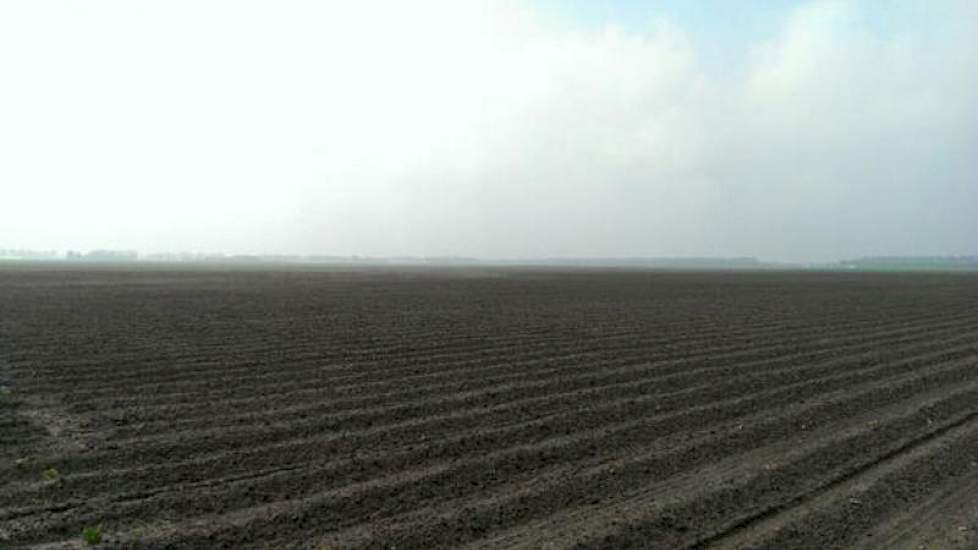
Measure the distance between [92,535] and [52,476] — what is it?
1.51 m

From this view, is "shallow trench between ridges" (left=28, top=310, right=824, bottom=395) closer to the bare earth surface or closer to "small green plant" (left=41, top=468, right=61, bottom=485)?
the bare earth surface

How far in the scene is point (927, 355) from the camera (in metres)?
12.4

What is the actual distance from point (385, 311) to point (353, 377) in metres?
11.4

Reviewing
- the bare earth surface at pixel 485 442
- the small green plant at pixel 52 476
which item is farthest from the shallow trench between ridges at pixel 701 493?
the small green plant at pixel 52 476

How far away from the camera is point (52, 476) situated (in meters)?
5.48

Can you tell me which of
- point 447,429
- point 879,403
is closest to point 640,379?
point 879,403

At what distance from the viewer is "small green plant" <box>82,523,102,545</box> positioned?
4.29 metres

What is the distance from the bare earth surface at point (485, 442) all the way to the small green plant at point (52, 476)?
4 centimetres

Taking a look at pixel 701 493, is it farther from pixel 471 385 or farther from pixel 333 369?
pixel 333 369

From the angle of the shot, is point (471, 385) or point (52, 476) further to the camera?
point (471, 385)

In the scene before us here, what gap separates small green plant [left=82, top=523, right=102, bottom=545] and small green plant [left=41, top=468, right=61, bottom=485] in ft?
3.86

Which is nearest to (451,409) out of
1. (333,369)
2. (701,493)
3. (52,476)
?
(333,369)

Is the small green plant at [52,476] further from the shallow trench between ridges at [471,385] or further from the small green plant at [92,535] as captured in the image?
the shallow trench between ridges at [471,385]

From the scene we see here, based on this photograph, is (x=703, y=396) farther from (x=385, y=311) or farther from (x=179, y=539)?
(x=385, y=311)
